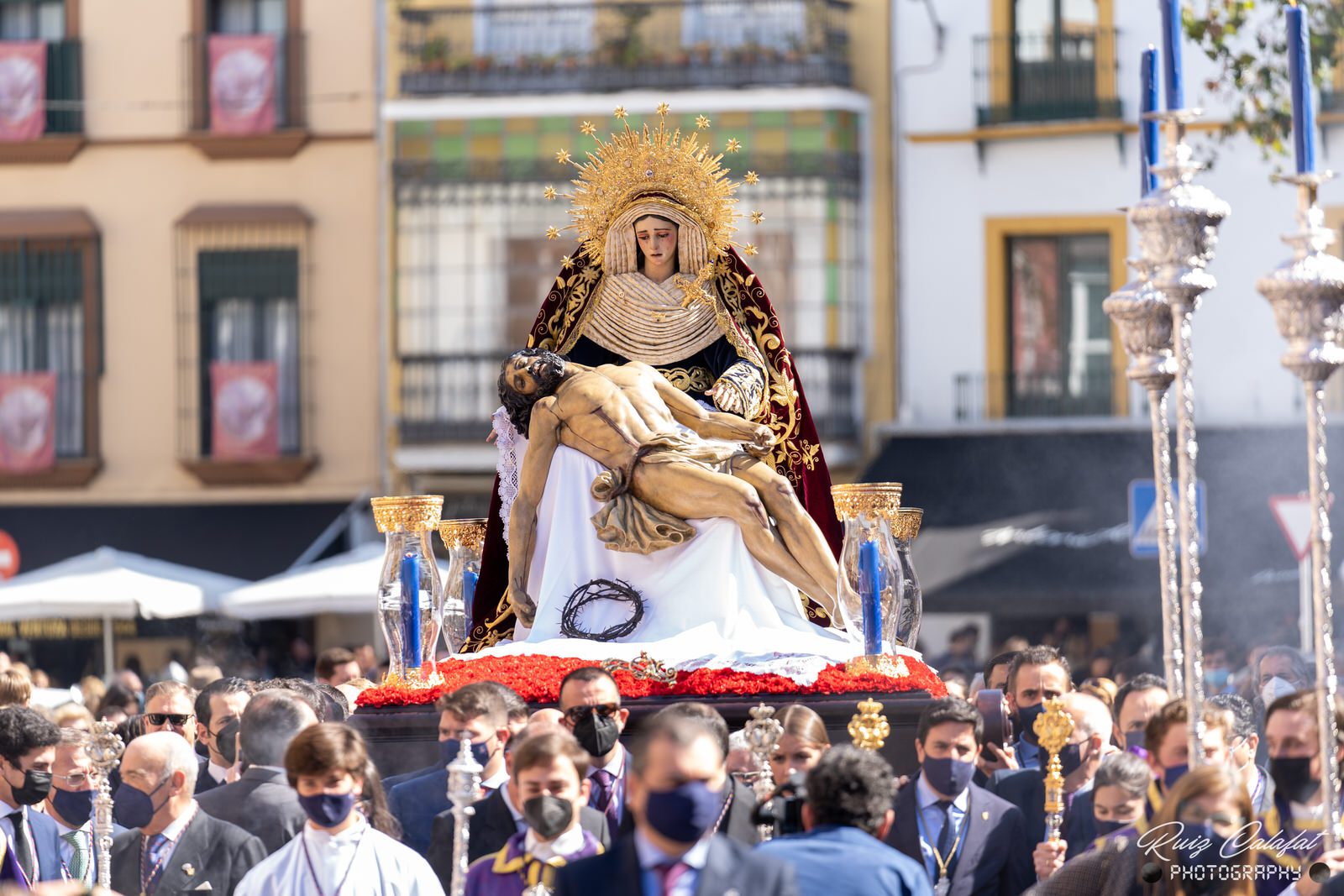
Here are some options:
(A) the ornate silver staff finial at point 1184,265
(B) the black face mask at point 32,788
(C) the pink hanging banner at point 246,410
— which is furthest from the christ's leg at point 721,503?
(C) the pink hanging banner at point 246,410

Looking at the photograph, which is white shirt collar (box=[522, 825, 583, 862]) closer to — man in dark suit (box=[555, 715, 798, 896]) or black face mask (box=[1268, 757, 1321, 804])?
man in dark suit (box=[555, 715, 798, 896])

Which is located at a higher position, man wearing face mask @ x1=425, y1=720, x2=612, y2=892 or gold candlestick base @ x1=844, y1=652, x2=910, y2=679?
gold candlestick base @ x1=844, y1=652, x2=910, y2=679

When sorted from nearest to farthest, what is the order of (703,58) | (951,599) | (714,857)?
(714,857) < (951,599) < (703,58)

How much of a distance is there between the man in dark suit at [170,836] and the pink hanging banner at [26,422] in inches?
609

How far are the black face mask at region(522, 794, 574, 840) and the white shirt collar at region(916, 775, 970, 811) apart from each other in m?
1.48

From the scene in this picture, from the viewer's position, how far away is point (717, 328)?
32.8ft

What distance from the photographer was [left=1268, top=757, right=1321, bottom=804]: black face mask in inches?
241

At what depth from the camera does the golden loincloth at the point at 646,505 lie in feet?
30.9

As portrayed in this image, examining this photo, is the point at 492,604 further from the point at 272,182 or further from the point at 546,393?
the point at 272,182

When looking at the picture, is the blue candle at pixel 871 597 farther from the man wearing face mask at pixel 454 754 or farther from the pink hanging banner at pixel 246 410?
the pink hanging banner at pixel 246 410

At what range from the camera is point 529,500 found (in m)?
9.72

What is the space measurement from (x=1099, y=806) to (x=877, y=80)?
50.1 feet

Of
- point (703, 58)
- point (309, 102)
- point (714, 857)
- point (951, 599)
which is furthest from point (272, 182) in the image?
point (714, 857)

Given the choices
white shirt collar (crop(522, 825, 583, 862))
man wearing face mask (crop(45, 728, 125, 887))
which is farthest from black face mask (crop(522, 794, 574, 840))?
man wearing face mask (crop(45, 728, 125, 887))
